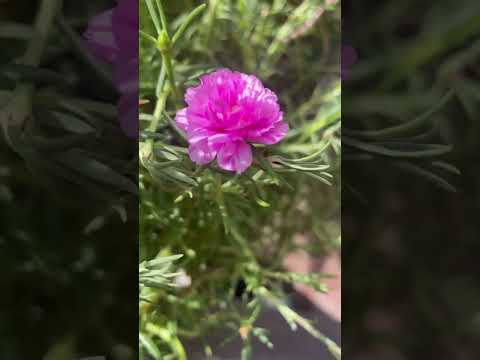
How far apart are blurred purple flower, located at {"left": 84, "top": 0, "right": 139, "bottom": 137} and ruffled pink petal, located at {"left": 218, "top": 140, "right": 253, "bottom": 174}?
82 mm

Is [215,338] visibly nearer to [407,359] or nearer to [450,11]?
[407,359]

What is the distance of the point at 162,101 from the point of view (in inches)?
19.9

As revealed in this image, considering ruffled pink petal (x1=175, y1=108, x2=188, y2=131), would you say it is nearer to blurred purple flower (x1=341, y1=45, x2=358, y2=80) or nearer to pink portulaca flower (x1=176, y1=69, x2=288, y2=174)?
pink portulaca flower (x1=176, y1=69, x2=288, y2=174)

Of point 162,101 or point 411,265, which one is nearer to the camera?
point 411,265

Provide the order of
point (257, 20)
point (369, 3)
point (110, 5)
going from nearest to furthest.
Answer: point (369, 3) < point (110, 5) < point (257, 20)

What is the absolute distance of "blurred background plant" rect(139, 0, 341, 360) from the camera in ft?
1.71

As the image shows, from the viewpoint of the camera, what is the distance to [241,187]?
1.72 feet

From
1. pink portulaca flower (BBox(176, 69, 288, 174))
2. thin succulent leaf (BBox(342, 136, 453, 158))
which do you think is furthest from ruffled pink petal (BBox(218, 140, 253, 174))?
thin succulent leaf (BBox(342, 136, 453, 158))

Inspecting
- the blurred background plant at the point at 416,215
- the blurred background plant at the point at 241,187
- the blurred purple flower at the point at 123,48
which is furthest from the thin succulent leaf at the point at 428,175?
the blurred purple flower at the point at 123,48

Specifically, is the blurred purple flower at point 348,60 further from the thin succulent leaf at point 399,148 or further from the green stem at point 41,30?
the green stem at point 41,30

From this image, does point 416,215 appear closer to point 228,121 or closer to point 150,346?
point 228,121

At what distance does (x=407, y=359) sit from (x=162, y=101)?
31 centimetres

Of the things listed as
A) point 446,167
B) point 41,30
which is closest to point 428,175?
point 446,167

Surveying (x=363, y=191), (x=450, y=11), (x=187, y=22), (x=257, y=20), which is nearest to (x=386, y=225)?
(x=363, y=191)
